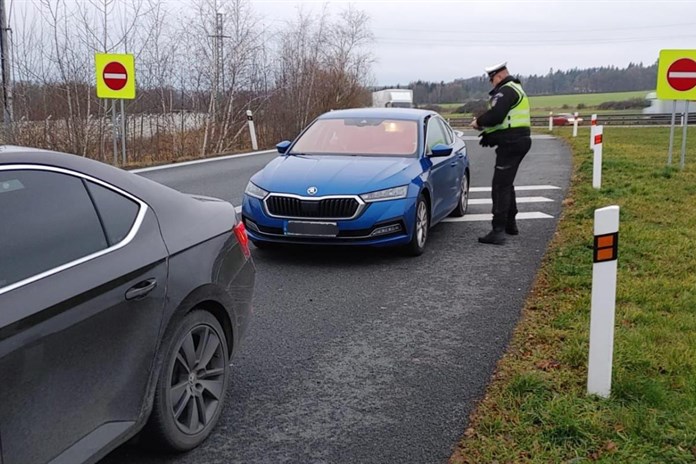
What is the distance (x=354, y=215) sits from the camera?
6.88 m


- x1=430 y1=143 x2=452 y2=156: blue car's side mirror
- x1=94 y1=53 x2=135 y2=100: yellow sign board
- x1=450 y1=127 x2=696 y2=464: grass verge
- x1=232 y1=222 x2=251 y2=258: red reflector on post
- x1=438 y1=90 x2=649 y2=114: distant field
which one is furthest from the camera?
x1=438 y1=90 x2=649 y2=114: distant field

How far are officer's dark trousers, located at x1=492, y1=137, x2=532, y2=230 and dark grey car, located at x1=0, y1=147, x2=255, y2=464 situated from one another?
490 cm

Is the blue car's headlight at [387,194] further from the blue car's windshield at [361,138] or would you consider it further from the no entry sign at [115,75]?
the no entry sign at [115,75]

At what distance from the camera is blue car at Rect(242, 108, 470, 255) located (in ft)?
22.6

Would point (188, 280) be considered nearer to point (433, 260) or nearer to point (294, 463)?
point (294, 463)

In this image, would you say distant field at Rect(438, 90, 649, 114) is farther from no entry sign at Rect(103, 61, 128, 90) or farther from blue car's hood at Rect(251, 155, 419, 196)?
blue car's hood at Rect(251, 155, 419, 196)

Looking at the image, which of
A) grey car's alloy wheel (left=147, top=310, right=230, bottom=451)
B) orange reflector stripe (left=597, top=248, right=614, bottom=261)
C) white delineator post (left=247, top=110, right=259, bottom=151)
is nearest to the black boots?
orange reflector stripe (left=597, top=248, right=614, bottom=261)

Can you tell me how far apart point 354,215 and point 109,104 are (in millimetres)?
11265

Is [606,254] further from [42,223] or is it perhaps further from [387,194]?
[387,194]

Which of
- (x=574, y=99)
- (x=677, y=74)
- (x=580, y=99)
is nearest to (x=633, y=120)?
(x=574, y=99)

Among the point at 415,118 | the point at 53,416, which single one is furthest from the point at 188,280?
the point at 415,118

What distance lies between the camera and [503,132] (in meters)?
8.08

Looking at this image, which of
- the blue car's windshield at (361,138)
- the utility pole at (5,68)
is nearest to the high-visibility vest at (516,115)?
the blue car's windshield at (361,138)

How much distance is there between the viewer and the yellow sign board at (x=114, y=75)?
14227 mm
